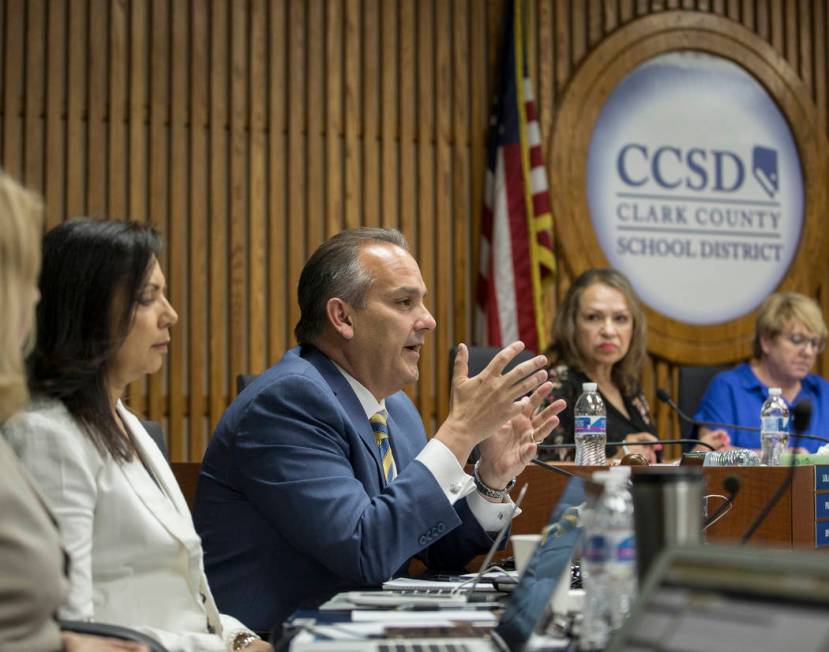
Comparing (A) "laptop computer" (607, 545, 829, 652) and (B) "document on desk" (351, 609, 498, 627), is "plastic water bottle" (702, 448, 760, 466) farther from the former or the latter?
(A) "laptop computer" (607, 545, 829, 652)

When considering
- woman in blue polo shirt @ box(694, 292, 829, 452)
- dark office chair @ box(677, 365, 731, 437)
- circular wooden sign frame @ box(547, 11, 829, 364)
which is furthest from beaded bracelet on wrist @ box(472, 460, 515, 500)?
circular wooden sign frame @ box(547, 11, 829, 364)

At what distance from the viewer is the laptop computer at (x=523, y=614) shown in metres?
1.54

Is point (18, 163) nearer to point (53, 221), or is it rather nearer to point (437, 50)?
point (53, 221)

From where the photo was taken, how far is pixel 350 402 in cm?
265

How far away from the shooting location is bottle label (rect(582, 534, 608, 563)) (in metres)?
1.53

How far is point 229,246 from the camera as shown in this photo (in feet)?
19.1

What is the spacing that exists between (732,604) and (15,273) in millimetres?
1004

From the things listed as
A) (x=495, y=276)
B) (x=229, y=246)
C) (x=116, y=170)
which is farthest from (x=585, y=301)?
(x=116, y=170)

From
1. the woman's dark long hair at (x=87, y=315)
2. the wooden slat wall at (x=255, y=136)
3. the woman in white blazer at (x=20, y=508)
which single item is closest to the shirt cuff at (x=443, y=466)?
the woman's dark long hair at (x=87, y=315)

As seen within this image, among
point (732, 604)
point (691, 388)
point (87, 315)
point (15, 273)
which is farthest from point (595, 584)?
point (691, 388)

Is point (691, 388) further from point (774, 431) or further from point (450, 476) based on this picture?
point (450, 476)

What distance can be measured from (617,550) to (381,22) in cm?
495

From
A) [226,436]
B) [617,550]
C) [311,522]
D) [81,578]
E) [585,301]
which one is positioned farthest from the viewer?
[585,301]

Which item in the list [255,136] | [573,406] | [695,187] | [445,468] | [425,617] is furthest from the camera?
[695,187]
